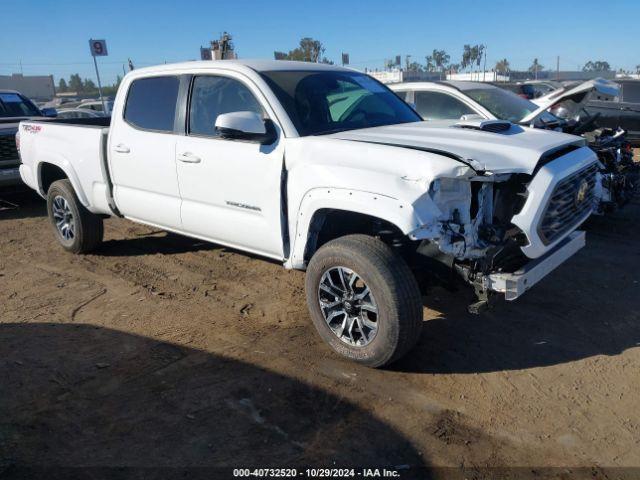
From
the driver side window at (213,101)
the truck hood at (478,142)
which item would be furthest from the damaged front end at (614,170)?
the driver side window at (213,101)

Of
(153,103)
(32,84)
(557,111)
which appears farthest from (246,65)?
(32,84)

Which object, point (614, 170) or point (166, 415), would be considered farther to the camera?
point (614, 170)

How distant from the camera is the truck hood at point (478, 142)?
11.0 ft

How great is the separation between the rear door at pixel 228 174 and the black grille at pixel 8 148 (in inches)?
213

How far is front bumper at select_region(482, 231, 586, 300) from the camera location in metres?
3.27

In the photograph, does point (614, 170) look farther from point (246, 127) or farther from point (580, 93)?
point (246, 127)

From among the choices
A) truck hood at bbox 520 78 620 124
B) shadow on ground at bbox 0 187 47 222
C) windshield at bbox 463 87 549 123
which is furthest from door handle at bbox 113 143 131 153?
windshield at bbox 463 87 549 123

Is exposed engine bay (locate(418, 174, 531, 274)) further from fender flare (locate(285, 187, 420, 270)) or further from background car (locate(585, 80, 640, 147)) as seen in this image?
background car (locate(585, 80, 640, 147))

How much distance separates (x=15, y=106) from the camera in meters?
10.2

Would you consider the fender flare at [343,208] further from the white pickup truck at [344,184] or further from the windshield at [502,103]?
the windshield at [502,103]

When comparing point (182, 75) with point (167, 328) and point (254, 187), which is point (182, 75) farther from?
point (167, 328)

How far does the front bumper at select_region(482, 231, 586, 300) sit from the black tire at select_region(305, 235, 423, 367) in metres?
0.46

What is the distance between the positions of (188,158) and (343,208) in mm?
1743

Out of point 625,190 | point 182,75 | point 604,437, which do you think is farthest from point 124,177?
point 625,190
